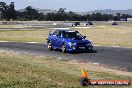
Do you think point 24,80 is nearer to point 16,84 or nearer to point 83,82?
point 16,84

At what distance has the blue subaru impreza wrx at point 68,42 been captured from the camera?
80.2 feet

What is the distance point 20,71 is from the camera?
45.5 ft

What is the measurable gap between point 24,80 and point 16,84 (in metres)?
0.69

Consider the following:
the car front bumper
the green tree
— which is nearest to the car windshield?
the car front bumper

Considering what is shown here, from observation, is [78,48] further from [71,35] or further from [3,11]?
[3,11]

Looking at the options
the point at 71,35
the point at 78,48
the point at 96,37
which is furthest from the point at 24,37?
the point at 78,48

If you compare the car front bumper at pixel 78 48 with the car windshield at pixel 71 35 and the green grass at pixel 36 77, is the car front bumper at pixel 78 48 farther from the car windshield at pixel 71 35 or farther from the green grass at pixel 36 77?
the green grass at pixel 36 77

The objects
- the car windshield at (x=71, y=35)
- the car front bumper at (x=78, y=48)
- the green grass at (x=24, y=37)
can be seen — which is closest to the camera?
the car front bumper at (x=78, y=48)

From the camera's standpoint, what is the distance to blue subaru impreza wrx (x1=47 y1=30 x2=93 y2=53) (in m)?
24.4

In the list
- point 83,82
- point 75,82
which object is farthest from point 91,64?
point 83,82

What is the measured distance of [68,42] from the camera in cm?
2472

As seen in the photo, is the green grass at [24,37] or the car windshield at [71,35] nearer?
the car windshield at [71,35]

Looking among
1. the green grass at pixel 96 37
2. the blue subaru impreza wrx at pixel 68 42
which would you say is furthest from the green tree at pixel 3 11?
the blue subaru impreza wrx at pixel 68 42

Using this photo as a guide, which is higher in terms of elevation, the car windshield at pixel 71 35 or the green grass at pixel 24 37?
the car windshield at pixel 71 35
